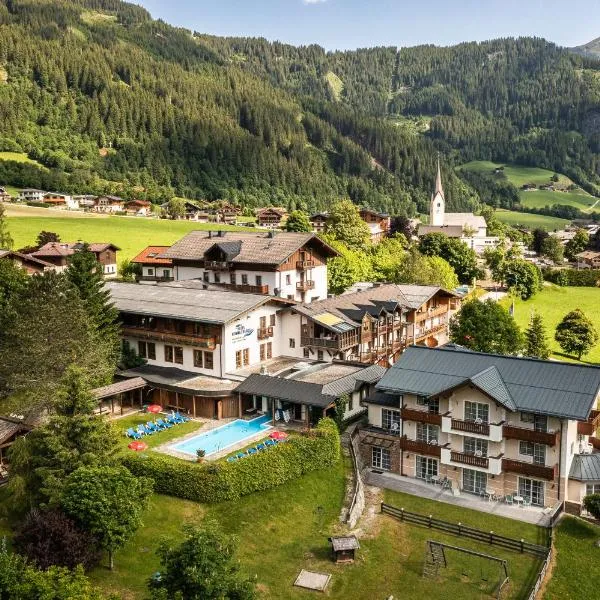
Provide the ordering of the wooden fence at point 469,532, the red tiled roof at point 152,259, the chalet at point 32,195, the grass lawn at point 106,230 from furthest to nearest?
the chalet at point 32,195, the grass lawn at point 106,230, the red tiled roof at point 152,259, the wooden fence at point 469,532

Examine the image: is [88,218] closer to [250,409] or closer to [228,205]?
[228,205]

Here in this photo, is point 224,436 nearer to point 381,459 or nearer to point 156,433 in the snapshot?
point 156,433

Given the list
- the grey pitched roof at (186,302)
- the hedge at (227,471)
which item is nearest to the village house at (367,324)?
the grey pitched roof at (186,302)

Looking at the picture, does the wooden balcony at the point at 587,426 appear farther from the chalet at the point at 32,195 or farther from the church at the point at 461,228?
the chalet at the point at 32,195

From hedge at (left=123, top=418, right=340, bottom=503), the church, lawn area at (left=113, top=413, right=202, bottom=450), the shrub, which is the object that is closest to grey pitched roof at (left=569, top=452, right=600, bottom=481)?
hedge at (left=123, top=418, right=340, bottom=503)

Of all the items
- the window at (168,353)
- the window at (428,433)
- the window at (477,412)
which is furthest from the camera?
the window at (168,353)

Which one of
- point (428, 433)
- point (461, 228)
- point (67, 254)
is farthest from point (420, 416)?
point (461, 228)
